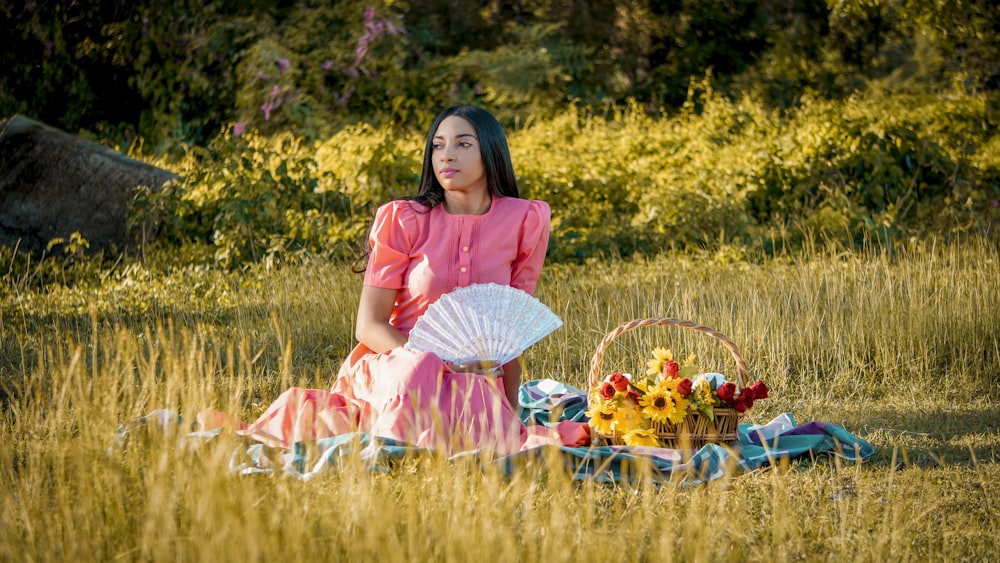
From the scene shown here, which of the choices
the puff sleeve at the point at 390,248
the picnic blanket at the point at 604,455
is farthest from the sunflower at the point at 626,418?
the puff sleeve at the point at 390,248

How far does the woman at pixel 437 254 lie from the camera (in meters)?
3.62

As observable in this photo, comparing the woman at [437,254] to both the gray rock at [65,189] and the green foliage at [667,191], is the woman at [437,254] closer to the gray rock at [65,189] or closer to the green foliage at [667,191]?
the green foliage at [667,191]

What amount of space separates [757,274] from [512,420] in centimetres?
316

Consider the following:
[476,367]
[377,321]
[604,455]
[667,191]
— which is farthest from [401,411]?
[667,191]

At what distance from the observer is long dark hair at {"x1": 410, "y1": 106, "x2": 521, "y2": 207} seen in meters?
3.80

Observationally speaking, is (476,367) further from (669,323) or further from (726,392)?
(726,392)

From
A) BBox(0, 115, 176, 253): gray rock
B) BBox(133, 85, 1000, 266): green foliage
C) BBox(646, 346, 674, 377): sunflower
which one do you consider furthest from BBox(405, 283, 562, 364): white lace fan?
BBox(0, 115, 176, 253): gray rock

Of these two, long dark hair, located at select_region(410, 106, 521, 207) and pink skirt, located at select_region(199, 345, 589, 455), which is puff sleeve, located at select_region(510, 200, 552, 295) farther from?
pink skirt, located at select_region(199, 345, 589, 455)

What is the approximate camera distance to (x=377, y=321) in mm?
3811

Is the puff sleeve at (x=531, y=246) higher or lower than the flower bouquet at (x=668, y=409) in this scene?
higher

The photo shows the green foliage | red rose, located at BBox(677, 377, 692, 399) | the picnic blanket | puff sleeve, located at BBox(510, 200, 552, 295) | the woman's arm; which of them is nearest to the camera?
the picnic blanket

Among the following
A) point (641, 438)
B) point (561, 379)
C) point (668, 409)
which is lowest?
point (561, 379)

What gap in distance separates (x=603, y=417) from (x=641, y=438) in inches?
5.6

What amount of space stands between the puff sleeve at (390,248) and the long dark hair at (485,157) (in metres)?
0.10
